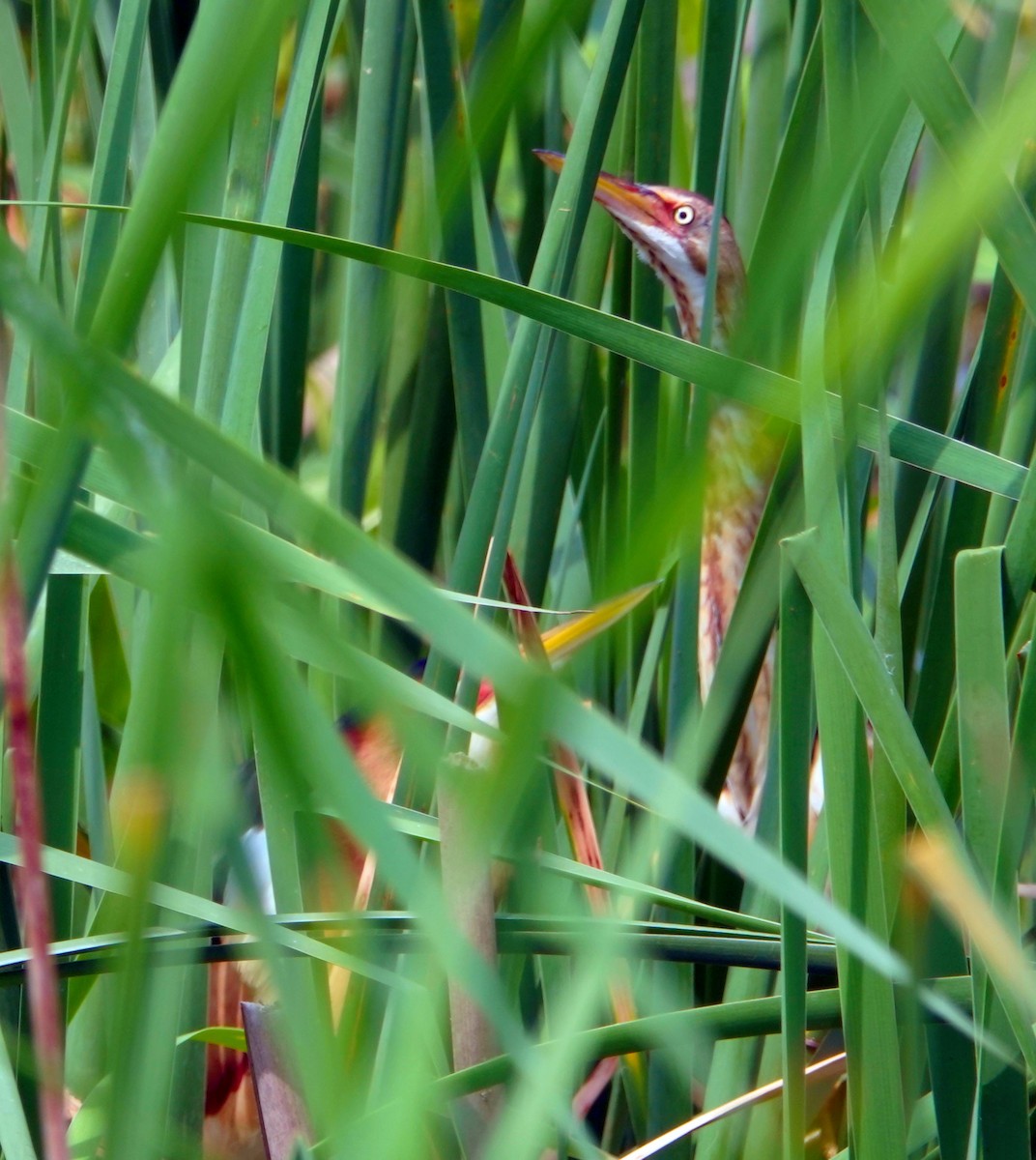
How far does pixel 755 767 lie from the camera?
119 cm

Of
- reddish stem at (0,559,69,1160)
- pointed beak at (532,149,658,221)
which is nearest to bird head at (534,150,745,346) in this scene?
pointed beak at (532,149,658,221)

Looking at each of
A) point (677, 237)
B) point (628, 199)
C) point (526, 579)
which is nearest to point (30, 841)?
point (526, 579)

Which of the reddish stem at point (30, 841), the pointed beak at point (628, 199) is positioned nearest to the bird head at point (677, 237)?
the pointed beak at point (628, 199)

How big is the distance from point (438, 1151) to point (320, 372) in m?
1.05

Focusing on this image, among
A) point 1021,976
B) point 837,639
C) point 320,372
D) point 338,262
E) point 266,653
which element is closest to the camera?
point 266,653

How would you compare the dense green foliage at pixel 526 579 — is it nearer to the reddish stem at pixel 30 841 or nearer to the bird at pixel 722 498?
the reddish stem at pixel 30 841

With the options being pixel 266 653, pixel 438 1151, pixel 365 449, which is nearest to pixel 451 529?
pixel 365 449

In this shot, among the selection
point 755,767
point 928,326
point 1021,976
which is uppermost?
point 928,326

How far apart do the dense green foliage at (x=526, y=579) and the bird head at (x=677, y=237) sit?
40mm

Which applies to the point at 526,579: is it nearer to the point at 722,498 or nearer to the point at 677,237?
the point at 722,498

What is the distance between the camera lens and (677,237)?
1207mm

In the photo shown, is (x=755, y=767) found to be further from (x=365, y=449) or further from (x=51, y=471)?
(x=51, y=471)

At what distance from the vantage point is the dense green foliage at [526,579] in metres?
0.22

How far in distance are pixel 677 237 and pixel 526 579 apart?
0.57m
